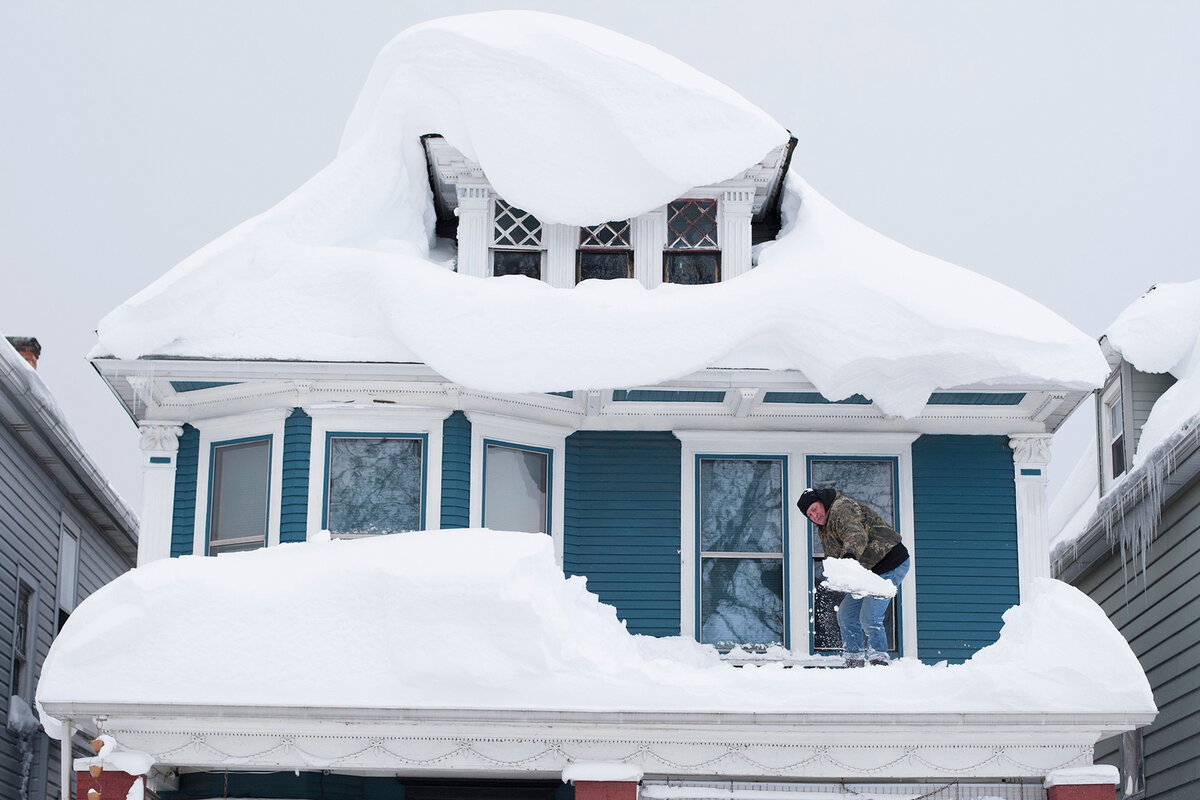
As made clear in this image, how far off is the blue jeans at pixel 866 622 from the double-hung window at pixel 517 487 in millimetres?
2715

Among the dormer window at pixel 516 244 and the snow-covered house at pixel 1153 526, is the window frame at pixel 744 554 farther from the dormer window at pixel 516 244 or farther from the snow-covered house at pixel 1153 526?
the snow-covered house at pixel 1153 526

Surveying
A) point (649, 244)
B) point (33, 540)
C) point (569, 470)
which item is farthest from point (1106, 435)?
point (33, 540)

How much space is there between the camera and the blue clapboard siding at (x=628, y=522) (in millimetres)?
13727

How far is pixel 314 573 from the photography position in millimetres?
11609

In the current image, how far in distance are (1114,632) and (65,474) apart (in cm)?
1190

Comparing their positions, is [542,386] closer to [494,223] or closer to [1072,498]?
[494,223]

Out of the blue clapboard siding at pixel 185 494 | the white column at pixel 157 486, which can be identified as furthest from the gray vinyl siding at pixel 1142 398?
the white column at pixel 157 486

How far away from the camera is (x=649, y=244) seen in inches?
573

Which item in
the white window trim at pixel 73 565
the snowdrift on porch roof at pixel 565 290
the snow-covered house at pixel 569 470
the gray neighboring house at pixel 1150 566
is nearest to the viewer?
the snow-covered house at pixel 569 470

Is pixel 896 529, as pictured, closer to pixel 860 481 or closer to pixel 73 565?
pixel 860 481

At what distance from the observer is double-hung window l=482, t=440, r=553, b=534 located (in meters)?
13.8

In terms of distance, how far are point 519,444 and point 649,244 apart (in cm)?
217

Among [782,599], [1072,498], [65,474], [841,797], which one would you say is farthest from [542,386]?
[1072,498]

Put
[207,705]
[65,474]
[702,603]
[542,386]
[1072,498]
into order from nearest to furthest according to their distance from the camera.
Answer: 1. [207,705]
2. [542,386]
3. [702,603]
4. [65,474]
5. [1072,498]
